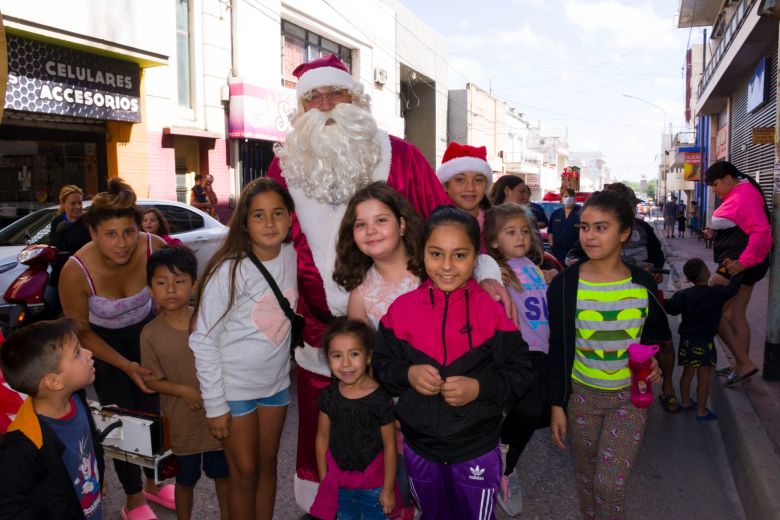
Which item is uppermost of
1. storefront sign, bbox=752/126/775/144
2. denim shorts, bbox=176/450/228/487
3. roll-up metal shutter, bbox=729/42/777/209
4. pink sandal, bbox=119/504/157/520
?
roll-up metal shutter, bbox=729/42/777/209

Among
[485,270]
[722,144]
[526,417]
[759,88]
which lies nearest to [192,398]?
[485,270]

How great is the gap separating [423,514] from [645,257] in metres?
3.94

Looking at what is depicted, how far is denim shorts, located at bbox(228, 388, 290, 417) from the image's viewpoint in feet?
9.05

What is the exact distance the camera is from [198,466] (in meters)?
3.10

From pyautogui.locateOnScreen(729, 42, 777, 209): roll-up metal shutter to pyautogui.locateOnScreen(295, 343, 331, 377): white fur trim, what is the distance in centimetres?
1109

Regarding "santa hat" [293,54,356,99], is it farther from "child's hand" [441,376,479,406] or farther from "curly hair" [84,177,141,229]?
"child's hand" [441,376,479,406]

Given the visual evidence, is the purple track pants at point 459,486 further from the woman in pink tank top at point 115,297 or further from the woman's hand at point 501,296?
the woman in pink tank top at point 115,297

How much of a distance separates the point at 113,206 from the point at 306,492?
5.72 feet

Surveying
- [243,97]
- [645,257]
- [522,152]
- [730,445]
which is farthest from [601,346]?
[522,152]

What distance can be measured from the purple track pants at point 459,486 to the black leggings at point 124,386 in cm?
153

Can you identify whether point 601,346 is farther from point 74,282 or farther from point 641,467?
point 74,282

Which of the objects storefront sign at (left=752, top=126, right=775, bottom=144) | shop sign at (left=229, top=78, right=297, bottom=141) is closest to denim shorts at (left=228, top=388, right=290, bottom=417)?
storefront sign at (left=752, top=126, right=775, bottom=144)

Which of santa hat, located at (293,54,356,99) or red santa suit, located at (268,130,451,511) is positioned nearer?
red santa suit, located at (268,130,451,511)

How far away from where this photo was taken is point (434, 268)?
2428 millimetres
